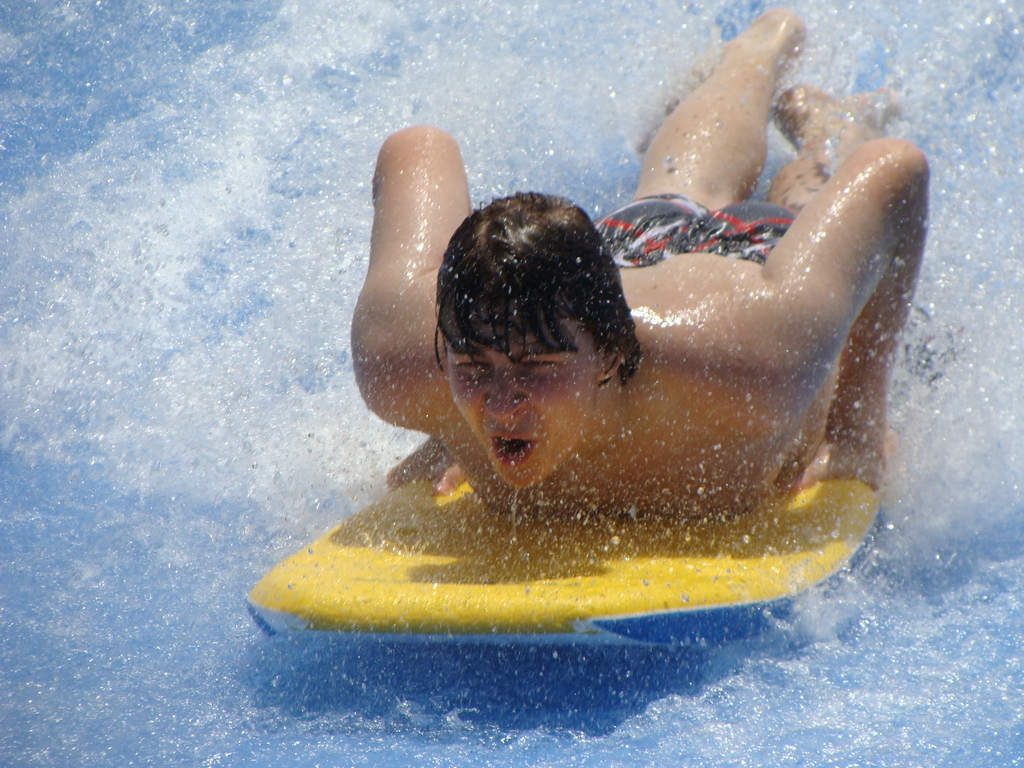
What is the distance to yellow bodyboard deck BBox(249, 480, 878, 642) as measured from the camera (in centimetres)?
160

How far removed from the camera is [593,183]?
3764mm

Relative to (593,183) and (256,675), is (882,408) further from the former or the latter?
(593,183)

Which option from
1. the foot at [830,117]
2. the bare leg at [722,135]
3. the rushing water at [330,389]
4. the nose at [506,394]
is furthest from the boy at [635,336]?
the foot at [830,117]

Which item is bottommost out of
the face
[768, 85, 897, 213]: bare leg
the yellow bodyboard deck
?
the yellow bodyboard deck

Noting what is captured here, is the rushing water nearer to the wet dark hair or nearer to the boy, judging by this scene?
the boy

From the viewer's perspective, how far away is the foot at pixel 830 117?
325 centimetres

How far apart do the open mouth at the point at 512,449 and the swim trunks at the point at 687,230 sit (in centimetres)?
61

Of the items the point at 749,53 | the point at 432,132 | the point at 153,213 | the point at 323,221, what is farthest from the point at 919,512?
the point at 153,213

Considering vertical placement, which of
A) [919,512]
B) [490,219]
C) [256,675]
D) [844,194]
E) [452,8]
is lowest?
[919,512]

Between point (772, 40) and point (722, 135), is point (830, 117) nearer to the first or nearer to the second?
point (772, 40)

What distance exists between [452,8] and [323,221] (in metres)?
1.39

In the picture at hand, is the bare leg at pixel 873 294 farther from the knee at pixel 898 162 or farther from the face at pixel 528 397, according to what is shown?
the face at pixel 528 397

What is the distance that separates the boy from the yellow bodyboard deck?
0.08 meters

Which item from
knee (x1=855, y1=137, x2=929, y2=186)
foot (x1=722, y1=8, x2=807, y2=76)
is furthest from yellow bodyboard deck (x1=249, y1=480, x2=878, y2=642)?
foot (x1=722, y1=8, x2=807, y2=76)
